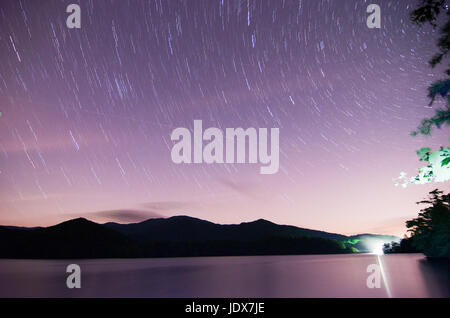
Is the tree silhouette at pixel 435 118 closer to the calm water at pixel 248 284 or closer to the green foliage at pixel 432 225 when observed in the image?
the calm water at pixel 248 284

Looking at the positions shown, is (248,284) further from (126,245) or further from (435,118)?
(126,245)

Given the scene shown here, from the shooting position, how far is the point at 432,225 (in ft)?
124

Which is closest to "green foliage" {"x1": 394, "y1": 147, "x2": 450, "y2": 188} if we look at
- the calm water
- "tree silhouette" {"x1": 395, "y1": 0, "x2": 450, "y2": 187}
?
"tree silhouette" {"x1": 395, "y1": 0, "x2": 450, "y2": 187}

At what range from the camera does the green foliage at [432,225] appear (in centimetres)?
3456

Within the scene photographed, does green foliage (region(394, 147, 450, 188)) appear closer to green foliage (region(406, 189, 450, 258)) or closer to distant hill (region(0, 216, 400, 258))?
green foliage (region(406, 189, 450, 258))

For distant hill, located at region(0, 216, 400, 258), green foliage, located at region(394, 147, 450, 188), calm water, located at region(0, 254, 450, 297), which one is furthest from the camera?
distant hill, located at region(0, 216, 400, 258)

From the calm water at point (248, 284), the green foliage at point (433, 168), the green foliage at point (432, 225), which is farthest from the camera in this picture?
the green foliage at point (432, 225)

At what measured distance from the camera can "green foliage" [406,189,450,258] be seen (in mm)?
34562

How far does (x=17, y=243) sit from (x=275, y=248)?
133 m

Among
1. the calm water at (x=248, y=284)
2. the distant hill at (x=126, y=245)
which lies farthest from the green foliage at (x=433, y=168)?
the distant hill at (x=126, y=245)
